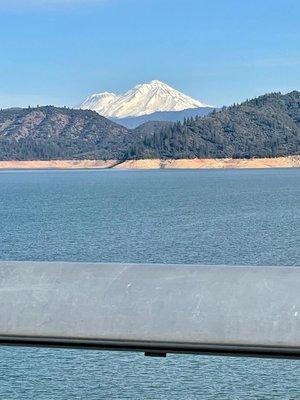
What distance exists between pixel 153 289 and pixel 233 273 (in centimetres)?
22

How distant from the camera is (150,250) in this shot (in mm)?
52094

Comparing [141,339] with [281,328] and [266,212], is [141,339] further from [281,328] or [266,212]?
[266,212]

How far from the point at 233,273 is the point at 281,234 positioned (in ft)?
192

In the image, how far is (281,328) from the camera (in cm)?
239

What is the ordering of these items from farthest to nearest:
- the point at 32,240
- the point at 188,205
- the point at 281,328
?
the point at 188,205 → the point at 32,240 → the point at 281,328

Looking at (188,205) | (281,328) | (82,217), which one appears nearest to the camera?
(281,328)

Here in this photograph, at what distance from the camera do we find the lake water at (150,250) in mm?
2877

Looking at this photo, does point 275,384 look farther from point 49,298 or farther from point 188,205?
point 188,205

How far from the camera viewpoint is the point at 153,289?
2.51 metres

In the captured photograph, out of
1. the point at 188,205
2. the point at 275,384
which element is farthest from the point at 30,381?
the point at 188,205

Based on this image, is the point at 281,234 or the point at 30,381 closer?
the point at 30,381

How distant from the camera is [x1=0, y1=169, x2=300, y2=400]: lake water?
2877mm

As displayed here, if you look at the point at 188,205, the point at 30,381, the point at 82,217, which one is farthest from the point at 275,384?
the point at 188,205

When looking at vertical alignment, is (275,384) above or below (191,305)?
below
